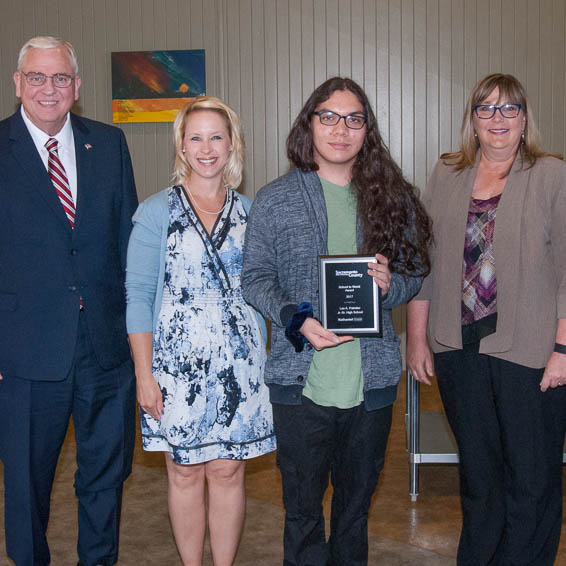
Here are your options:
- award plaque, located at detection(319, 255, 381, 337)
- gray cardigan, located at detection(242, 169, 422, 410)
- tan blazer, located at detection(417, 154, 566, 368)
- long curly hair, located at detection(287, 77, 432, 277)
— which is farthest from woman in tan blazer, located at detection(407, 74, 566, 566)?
award plaque, located at detection(319, 255, 381, 337)

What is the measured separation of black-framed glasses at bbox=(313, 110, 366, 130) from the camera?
81.7 inches

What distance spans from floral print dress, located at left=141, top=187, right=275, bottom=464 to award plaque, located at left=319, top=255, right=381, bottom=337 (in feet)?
1.30

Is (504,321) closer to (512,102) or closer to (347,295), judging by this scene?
(347,295)

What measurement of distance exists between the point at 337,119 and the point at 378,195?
24 cm

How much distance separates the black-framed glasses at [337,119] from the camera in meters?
2.07

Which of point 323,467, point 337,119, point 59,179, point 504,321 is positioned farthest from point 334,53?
point 323,467

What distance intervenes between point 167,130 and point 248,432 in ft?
14.9

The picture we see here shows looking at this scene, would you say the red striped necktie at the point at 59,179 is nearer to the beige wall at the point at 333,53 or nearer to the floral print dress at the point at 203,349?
the floral print dress at the point at 203,349

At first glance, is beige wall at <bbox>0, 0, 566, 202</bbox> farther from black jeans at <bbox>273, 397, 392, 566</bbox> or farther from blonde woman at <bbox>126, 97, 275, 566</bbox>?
black jeans at <bbox>273, 397, 392, 566</bbox>

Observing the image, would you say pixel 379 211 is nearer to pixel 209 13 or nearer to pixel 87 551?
pixel 87 551

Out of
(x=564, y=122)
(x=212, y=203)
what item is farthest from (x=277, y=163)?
(x=212, y=203)

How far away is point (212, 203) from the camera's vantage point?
7.79 ft

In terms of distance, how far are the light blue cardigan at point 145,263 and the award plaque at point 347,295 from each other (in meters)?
0.56

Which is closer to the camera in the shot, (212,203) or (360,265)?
(360,265)
